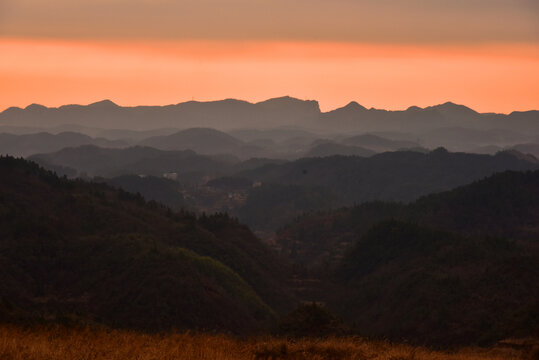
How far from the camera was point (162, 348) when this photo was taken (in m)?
28.8

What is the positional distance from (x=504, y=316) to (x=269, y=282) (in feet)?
195

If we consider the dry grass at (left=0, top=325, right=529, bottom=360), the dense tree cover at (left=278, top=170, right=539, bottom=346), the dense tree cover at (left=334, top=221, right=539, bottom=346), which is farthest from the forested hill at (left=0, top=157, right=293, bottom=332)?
the dry grass at (left=0, top=325, right=529, bottom=360)

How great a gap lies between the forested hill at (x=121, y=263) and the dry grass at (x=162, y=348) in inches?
832

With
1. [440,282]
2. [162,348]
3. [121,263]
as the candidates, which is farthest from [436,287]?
[162,348]

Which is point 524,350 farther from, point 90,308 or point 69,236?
point 69,236

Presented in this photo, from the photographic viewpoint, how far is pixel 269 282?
5418 inches

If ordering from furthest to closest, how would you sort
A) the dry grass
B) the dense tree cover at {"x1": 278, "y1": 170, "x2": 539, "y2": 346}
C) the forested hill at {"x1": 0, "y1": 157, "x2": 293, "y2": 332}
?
the dense tree cover at {"x1": 278, "y1": 170, "x2": 539, "y2": 346} → the forested hill at {"x1": 0, "y1": 157, "x2": 293, "y2": 332} → the dry grass

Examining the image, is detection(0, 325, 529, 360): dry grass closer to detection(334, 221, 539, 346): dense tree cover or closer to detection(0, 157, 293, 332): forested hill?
detection(0, 157, 293, 332): forested hill

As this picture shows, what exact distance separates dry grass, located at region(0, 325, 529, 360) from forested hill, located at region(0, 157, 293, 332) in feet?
69.3

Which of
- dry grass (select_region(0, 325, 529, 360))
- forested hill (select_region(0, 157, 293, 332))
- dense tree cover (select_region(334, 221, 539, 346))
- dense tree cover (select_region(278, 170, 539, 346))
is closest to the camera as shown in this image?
dry grass (select_region(0, 325, 529, 360))

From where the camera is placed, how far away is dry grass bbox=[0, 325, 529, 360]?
2678 centimetres

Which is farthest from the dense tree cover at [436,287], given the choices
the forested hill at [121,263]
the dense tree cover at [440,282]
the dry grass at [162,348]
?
the dry grass at [162,348]

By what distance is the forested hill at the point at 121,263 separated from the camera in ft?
305

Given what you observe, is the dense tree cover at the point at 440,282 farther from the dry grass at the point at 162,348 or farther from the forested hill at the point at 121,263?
the dry grass at the point at 162,348
